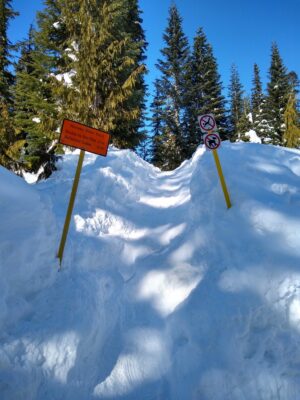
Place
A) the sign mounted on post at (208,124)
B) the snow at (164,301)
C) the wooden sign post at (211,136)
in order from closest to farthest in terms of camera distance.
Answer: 1. the snow at (164,301)
2. the wooden sign post at (211,136)
3. the sign mounted on post at (208,124)

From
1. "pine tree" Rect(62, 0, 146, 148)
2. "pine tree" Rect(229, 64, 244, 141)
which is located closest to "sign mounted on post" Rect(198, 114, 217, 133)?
"pine tree" Rect(62, 0, 146, 148)

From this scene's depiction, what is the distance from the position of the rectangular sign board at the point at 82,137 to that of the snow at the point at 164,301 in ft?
4.46

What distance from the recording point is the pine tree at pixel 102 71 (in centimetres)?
1609

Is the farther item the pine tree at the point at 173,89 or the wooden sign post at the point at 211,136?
the pine tree at the point at 173,89

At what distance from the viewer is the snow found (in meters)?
3.35

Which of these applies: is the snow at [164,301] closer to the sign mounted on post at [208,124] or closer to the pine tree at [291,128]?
the sign mounted on post at [208,124]

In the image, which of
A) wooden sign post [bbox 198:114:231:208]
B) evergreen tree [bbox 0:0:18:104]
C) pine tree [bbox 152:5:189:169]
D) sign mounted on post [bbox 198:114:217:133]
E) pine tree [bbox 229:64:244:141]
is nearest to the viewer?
wooden sign post [bbox 198:114:231:208]

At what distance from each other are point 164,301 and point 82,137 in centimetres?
327

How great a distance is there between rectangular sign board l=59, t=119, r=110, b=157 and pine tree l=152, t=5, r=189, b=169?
70.5 feet

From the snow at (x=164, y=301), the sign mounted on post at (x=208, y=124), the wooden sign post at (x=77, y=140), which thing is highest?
the sign mounted on post at (x=208, y=124)

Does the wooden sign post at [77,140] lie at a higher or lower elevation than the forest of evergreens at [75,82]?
lower

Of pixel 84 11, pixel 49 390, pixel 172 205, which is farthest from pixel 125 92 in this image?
pixel 49 390

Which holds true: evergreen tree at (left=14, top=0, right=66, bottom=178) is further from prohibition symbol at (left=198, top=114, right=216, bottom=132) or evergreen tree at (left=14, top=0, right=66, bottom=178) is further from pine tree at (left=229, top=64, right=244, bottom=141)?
pine tree at (left=229, top=64, right=244, bottom=141)

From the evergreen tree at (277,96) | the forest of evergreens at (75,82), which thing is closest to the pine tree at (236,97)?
the evergreen tree at (277,96)
